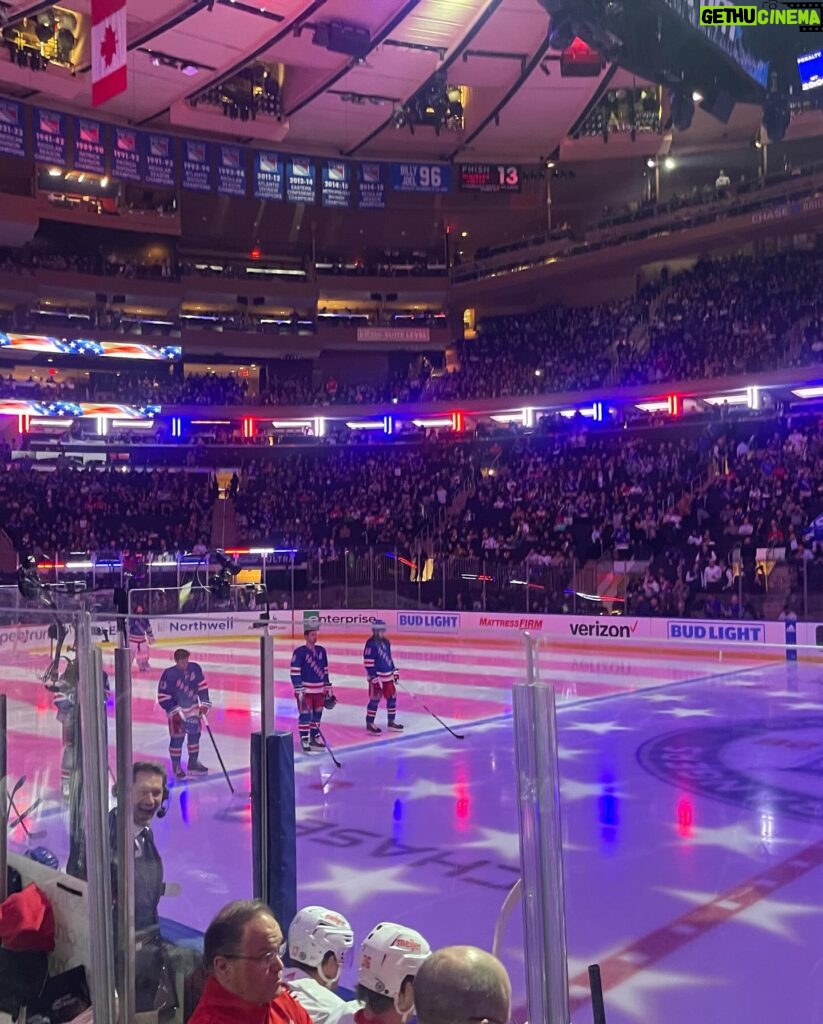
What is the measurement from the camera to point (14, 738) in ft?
17.8

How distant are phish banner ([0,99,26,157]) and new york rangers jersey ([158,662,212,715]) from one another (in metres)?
21.2

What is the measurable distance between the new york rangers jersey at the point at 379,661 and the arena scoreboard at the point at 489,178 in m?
27.3

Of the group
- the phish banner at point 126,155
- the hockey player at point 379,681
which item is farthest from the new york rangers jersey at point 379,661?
the phish banner at point 126,155

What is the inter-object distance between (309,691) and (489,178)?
29614mm

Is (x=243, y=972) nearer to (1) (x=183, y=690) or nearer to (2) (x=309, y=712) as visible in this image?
(1) (x=183, y=690)

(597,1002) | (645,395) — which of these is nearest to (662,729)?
(597,1002)

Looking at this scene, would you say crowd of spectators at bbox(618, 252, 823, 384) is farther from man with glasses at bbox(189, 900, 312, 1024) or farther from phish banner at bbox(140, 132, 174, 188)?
man with glasses at bbox(189, 900, 312, 1024)

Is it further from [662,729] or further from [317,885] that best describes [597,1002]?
[662,729]

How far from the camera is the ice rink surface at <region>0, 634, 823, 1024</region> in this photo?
15.8 ft

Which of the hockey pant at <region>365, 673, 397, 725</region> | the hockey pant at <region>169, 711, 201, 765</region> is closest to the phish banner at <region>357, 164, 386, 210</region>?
the hockey pant at <region>365, 673, 397, 725</region>

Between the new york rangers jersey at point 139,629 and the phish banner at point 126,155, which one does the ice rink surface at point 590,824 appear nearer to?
the new york rangers jersey at point 139,629

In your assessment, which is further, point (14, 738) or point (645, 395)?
point (645, 395)

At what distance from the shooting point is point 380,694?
1184cm

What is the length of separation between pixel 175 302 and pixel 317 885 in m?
33.3
